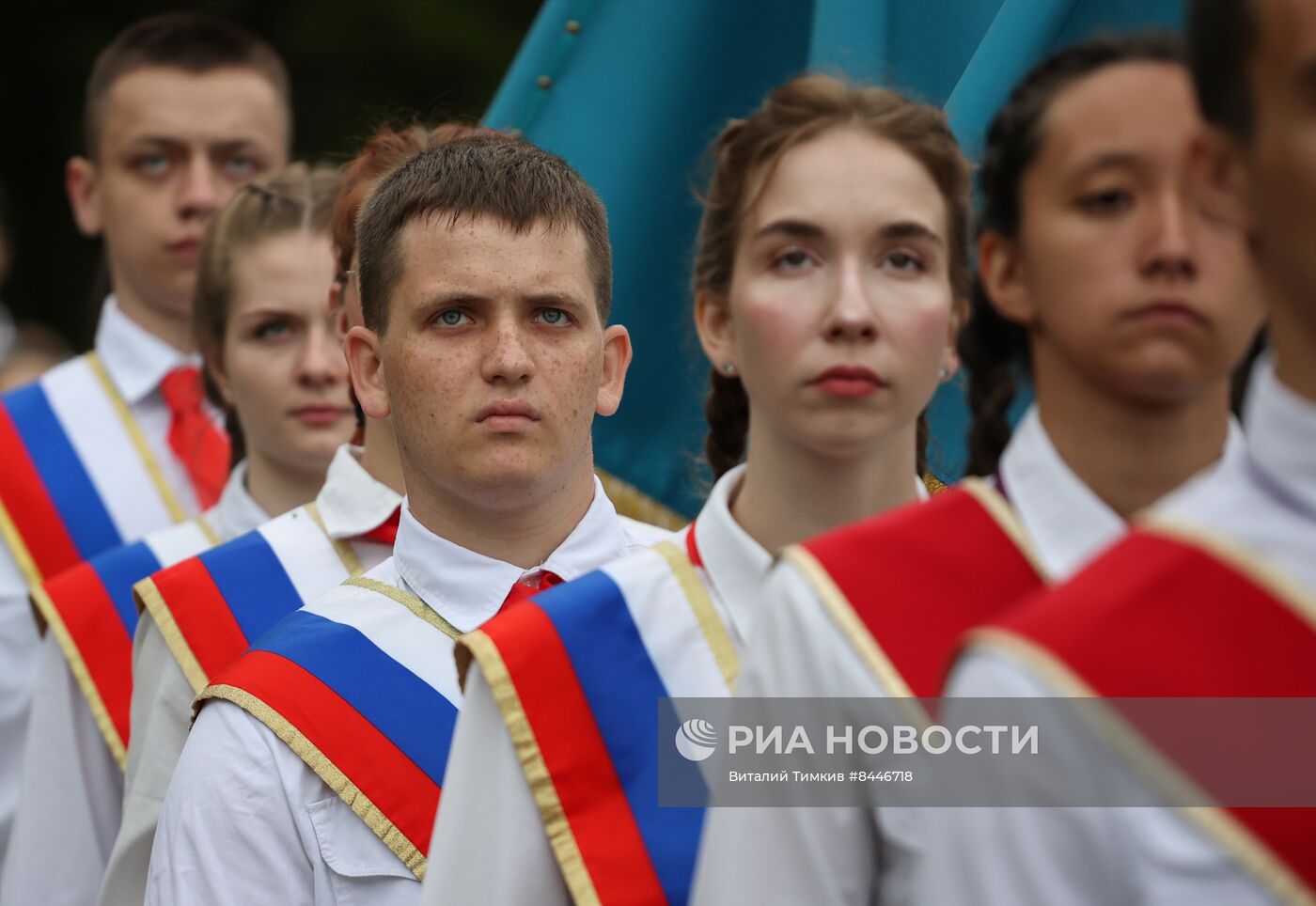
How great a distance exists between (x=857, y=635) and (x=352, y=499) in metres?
1.62

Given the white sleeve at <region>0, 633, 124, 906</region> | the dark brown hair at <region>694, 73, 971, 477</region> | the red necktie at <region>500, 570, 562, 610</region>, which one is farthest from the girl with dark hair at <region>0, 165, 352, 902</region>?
the dark brown hair at <region>694, 73, 971, 477</region>

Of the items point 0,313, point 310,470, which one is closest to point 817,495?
point 310,470

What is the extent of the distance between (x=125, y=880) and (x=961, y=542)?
1.82 meters

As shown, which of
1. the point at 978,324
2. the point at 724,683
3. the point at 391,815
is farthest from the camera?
the point at 391,815

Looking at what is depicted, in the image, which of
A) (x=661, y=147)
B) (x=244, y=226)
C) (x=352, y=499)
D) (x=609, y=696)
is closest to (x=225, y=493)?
(x=244, y=226)

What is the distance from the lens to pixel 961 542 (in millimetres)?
2037

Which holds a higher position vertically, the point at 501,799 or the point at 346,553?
the point at 346,553

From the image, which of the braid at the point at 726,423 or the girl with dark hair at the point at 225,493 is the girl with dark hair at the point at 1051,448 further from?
the girl with dark hair at the point at 225,493

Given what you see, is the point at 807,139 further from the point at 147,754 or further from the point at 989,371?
the point at 147,754

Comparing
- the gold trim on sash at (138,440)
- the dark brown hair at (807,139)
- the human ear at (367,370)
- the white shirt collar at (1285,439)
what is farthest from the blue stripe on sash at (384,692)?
the gold trim on sash at (138,440)

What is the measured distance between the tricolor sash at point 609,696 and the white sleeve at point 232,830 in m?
0.44

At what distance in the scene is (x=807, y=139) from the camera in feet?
8.92

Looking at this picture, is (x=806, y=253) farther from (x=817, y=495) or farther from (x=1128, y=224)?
(x=1128, y=224)

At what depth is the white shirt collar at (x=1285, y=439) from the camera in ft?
5.54
